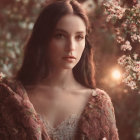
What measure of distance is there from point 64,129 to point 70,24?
2.19 feet

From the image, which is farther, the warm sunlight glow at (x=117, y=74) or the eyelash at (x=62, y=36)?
the warm sunlight glow at (x=117, y=74)

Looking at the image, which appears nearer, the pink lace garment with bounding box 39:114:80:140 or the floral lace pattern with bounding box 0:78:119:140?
the floral lace pattern with bounding box 0:78:119:140

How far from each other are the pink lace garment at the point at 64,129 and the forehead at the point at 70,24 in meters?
0.55

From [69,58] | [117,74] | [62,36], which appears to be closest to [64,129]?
[69,58]

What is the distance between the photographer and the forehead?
85.8 inches

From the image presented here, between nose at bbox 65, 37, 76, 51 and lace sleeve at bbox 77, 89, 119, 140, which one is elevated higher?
nose at bbox 65, 37, 76, 51

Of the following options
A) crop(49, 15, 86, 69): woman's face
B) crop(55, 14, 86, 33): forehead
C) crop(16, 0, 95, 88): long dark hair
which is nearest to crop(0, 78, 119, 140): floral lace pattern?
crop(16, 0, 95, 88): long dark hair

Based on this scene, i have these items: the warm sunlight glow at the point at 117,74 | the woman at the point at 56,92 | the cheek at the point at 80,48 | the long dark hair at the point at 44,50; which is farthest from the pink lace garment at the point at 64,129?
the warm sunlight glow at the point at 117,74

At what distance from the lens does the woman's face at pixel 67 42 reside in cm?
218

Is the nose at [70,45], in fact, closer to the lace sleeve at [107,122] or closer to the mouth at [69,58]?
the mouth at [69,58]

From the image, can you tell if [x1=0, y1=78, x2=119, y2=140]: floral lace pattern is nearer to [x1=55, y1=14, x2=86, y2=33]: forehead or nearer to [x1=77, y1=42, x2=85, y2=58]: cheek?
[x1=77, y1=42, x2=85, y2=58]: cheek

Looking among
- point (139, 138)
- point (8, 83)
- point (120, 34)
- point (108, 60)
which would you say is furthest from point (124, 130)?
point (8, 83)

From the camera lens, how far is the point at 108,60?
361cm

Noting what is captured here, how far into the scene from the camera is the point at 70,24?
219 cm
